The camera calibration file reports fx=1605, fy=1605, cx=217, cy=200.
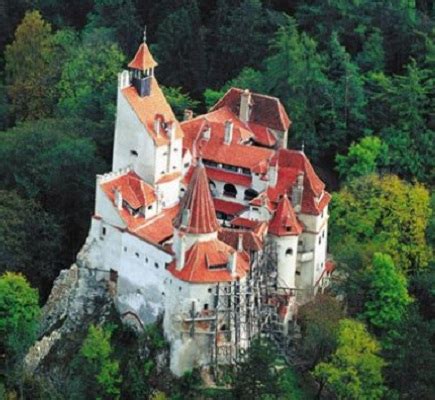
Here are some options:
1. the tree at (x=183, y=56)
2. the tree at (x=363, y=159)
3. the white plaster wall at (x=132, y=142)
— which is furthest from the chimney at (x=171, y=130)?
the tree at (x=183, y=56)

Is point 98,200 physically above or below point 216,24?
below

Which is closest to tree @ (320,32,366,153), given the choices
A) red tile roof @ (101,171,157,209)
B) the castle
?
the castle

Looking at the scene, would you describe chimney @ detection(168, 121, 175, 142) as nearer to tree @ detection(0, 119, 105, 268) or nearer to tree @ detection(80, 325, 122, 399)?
tree @ detection(80, 325, 122, 399)

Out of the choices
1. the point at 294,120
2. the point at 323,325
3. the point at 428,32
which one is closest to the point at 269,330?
the point at 323,325

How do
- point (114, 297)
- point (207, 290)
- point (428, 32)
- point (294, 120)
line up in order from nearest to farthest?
point (207, 290) < point (114, 297) < point (294, 120) < point (428, 32)

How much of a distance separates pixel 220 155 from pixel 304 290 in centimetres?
885

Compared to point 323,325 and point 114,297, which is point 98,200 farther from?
point 323,325

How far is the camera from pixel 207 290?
81438 millimetres

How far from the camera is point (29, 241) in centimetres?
9756

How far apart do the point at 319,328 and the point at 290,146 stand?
1973cm

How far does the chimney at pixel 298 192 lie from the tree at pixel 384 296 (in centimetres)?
561

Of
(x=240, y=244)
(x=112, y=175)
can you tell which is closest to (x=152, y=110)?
(x=112, y=175)

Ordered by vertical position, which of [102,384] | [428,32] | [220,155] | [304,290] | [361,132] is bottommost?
[102,384]

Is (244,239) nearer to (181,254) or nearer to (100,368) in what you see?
(181,254)
